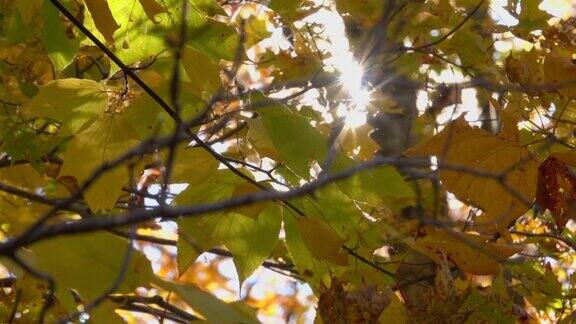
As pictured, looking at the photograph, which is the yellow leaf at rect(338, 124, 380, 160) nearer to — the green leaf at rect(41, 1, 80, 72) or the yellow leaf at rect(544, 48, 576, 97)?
the yellow leaf at rect(544, 48, 576, 97)

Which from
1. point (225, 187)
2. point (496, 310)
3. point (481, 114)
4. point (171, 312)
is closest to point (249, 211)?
point (225, 187)

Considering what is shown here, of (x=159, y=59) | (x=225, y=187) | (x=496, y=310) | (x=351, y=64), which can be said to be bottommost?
(x=496, y=310)

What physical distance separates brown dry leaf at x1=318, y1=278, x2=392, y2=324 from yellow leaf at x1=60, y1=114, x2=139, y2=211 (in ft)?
1.25

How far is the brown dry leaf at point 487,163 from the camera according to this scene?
125 cm

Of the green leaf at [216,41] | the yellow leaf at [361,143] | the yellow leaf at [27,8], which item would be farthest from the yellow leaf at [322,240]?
the yellow leaf at [361,143]

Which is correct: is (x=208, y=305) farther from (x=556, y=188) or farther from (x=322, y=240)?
(x=556, y=188)

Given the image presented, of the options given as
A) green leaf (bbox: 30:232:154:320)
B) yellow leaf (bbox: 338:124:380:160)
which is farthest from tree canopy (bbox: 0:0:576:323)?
yellow leaf (bbox: 338:124:380:160)

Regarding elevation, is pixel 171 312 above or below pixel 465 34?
below

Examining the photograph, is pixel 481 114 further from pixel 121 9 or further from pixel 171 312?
pixel 121 9

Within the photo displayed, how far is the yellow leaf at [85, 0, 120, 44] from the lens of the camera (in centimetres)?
114

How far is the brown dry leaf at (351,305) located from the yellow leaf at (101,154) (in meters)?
0.38

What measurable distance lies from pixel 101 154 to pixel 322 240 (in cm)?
38

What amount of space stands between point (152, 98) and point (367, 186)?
360mm

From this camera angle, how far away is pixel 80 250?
817 millimetres
